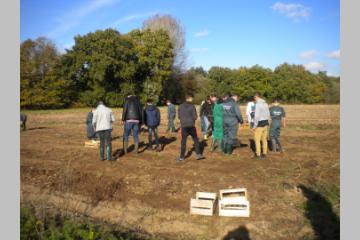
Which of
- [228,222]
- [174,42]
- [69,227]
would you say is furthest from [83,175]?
[174,42]

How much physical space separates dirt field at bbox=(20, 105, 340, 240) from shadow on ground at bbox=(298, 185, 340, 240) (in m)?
0.02

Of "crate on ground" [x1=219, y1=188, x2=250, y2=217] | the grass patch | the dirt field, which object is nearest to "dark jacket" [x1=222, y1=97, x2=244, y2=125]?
the dirt field

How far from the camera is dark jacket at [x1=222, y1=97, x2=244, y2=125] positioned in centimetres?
1007

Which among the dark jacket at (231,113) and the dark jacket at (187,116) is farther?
the dark jacket at (231,113)

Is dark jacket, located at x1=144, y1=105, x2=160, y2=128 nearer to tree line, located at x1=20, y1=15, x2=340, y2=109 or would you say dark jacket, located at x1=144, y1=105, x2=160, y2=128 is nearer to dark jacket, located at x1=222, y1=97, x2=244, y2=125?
dark jacket, located at x1=222, y1=97, x2=244, y2=125

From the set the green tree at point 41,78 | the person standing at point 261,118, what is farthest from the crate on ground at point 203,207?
the green tree at point 41,78

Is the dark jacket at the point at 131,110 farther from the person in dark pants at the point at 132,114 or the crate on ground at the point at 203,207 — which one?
the crate on ground at the point at 203,207

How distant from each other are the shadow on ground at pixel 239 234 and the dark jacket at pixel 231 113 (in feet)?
16.0

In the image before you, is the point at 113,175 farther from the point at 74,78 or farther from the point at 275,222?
the point at 74,78

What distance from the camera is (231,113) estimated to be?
33.2 feet

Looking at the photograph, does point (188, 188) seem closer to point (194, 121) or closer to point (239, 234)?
point (239, 234)

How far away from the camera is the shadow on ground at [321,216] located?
5465 millimetres

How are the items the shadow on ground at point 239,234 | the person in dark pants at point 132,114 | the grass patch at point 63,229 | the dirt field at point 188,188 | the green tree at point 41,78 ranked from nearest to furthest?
the grass patch at point 63,229 → the shadow on ground at point 239,234 → the dirt field at point 188,188 → the person in dark pants at point 132,114 → the green tree at point 41,78

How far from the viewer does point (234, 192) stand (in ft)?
21.6
